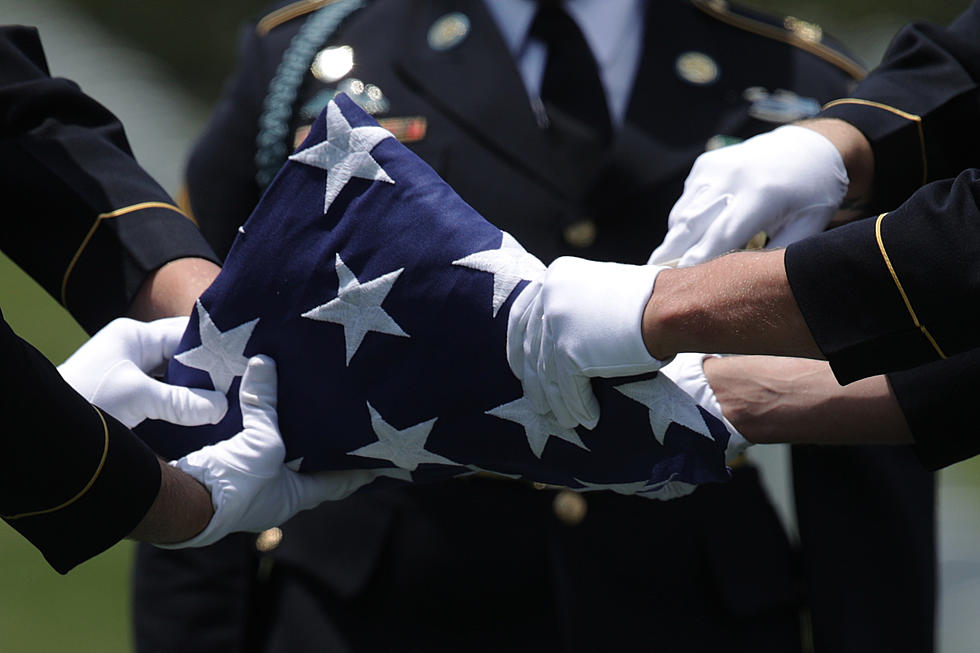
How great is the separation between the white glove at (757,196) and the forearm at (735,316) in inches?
7.8

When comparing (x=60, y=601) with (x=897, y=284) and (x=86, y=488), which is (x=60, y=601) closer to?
(x=86, y=488)

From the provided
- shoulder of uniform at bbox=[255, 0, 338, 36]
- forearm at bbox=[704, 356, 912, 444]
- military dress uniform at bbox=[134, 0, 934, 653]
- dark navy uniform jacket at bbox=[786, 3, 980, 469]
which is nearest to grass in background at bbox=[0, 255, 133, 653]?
military dress uniform at bbox=[134, 0, 934, 653]

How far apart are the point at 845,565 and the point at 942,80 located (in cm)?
60

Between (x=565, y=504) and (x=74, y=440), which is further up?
(x=74, y=440)

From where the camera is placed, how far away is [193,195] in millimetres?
1825

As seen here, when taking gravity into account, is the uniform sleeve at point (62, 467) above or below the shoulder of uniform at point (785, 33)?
below

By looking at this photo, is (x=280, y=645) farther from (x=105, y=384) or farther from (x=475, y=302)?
(x=475, y=302)

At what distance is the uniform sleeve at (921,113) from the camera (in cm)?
144

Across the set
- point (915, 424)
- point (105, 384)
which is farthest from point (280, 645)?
point (915, 424)

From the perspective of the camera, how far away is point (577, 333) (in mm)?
1095

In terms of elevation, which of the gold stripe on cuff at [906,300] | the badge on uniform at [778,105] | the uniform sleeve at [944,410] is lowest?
the uniform sleeve at [944,410]

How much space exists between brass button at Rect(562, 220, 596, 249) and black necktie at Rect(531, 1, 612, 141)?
12 centimetres

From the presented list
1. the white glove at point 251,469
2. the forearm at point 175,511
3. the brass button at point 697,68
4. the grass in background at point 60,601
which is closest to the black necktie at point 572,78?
the brass button at point 697,68

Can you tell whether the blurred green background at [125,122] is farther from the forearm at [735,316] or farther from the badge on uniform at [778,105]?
the forearm at [735,316]
